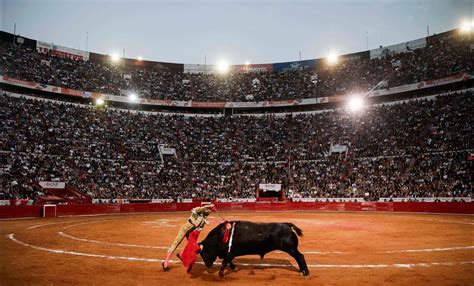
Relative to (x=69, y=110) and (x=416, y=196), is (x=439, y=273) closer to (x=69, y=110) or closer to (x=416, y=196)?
(x=416, y=196)

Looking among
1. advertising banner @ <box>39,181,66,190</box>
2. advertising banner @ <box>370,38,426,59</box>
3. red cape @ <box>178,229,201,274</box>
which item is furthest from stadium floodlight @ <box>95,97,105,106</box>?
red cape @ <box>178,229,201,274</box>

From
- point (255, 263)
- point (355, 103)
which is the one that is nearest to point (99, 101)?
point (355, 103)

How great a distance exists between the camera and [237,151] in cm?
5028

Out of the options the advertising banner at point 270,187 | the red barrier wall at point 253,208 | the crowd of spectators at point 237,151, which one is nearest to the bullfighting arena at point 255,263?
the red barrier wall at point 253,208

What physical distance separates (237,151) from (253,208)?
42.5ft

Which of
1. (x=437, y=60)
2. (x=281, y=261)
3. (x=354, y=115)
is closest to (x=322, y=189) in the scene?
(x=354, y=115)

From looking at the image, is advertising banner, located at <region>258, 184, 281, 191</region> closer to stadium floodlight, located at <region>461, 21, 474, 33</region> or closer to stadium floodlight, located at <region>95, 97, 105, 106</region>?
stadium floodlight, located at <region>95, 97, 105, 106</region>

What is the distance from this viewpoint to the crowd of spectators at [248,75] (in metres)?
46.2

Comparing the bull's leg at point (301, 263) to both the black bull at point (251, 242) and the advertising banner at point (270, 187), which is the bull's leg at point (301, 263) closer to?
the black bull at point (251, 242)

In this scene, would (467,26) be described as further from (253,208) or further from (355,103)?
(253,208)

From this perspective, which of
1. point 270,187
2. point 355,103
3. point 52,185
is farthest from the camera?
point 355,103

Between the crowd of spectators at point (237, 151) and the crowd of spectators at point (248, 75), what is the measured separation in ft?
12.3

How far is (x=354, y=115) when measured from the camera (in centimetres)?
5059

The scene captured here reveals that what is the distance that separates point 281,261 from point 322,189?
32113mm
